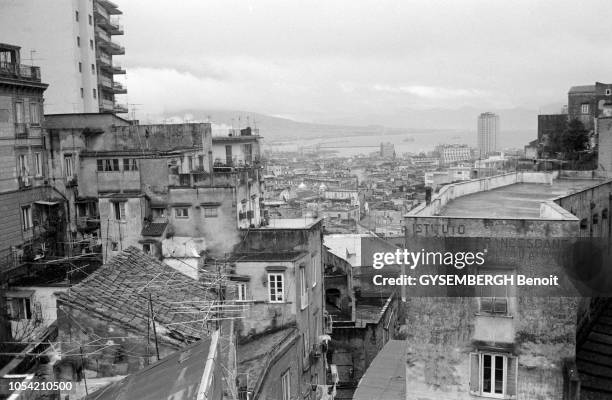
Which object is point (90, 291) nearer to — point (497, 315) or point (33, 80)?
point (497, 315)

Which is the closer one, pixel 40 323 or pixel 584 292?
pixel 584 292

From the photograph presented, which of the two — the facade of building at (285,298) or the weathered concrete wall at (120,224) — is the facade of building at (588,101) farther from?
the weathered concrete wall at (120,224)

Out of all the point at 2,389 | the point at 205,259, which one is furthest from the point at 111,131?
the point at 2,389

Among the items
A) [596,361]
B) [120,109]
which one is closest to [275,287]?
[596,361]

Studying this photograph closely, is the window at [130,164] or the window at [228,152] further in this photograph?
the window at [228,152]

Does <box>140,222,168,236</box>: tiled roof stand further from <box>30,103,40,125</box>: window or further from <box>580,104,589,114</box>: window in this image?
<box>580,104,589,114</box>: window

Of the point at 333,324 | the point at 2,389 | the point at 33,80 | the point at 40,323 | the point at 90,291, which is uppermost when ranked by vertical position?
the point at 33,80

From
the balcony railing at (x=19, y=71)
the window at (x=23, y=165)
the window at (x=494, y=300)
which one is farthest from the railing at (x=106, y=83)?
the window at (x=494, y=300)
